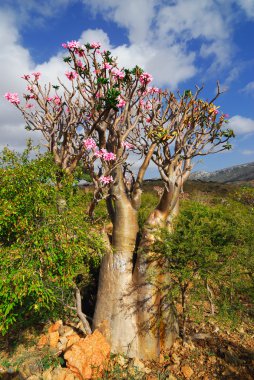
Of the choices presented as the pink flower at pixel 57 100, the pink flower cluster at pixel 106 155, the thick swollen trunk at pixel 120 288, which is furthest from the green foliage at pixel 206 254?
the pink flower at pixel 57 100

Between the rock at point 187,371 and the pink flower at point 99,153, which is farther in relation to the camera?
the rock at point 187,371

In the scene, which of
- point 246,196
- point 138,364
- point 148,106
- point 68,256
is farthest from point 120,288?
point 246,196

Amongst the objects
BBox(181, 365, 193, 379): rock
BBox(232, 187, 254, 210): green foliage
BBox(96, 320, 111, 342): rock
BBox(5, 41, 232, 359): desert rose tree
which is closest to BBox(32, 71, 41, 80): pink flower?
BBox(5, 41, 232, 359): desert rose tree

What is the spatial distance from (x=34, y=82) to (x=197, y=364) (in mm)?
10467

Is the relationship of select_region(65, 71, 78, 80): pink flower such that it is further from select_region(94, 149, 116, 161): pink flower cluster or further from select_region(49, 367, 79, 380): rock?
select_region(49, 367, 79, 380): rock

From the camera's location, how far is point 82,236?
6867 mm

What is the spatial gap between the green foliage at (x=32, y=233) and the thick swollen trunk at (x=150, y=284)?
8.82 feet

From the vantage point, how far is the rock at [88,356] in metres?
8.02

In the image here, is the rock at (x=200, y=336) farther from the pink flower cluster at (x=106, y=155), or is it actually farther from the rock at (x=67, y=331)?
the pink flower cluster at (x=106, y=155)

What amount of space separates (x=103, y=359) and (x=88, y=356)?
521 mm

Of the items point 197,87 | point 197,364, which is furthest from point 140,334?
point 197,87

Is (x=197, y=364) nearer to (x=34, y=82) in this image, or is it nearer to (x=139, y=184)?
(x=139, y=184)

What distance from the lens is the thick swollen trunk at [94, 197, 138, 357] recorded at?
9117mm

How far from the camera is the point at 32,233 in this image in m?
6.20
